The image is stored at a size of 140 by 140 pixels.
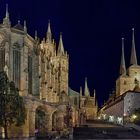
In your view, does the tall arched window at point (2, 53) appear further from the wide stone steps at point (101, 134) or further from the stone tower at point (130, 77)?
the stone tower at point (130, 77)

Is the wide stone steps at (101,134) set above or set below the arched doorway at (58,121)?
below

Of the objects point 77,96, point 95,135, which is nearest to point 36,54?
point 95,135

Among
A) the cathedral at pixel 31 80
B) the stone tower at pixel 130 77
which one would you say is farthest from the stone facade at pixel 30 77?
the stone tower at pixel 130 77

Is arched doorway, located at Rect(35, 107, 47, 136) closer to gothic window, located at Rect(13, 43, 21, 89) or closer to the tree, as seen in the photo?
gothic window, located at Rect(13, 43, 21, 89)

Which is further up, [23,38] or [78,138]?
[23,38]

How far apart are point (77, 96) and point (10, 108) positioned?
320 ft

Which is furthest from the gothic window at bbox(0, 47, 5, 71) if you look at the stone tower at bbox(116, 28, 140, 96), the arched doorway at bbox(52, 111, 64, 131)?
the stone tower at bbox(116, 28, 140, 96)

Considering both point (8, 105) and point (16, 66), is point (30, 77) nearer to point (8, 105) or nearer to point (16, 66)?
point (16, 66)

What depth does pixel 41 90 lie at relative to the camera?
306 ft

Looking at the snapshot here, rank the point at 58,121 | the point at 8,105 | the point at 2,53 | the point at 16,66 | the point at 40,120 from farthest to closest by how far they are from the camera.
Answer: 1. the point at 58,121
2. the point at 40,120
3. the point at 16,66
4. the point at 2,53
5. the point at 8,105

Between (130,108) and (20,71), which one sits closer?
(20,71)

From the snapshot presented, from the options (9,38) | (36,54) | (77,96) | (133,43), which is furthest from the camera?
(133,43)

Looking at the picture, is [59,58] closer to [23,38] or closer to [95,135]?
[23,38]

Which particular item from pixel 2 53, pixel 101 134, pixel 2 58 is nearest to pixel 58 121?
pixel 101 134
